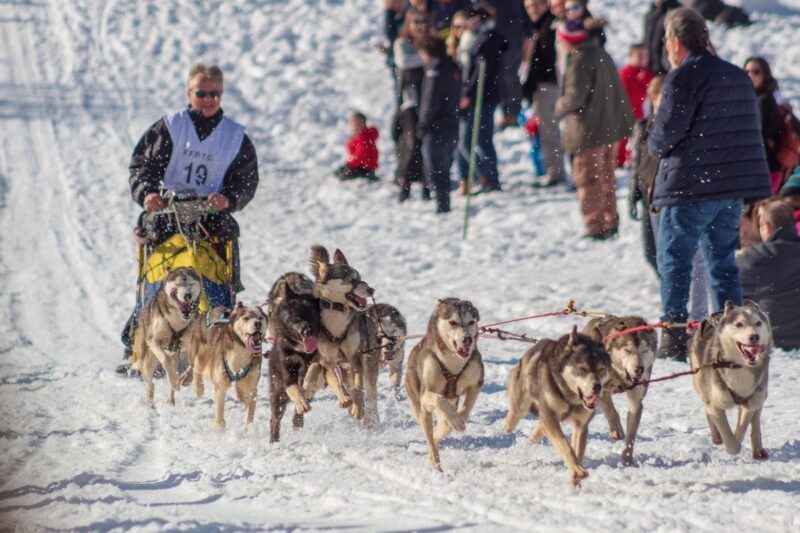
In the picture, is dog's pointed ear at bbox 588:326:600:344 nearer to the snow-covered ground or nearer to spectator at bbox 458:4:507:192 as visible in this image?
the snow-covered ground

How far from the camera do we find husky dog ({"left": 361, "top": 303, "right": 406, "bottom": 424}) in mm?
5301

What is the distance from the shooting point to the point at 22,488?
4.25m

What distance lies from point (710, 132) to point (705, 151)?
0.10m

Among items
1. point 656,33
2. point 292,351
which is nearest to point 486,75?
point 656,33

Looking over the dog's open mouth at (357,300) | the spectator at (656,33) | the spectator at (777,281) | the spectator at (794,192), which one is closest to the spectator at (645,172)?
the spectator at (777,281)

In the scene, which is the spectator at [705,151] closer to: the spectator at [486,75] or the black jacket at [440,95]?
the black jacket at [440,95]

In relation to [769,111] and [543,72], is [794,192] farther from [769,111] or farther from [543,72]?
[543,72]

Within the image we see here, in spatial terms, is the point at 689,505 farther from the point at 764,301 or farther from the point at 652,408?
the point at 764,301

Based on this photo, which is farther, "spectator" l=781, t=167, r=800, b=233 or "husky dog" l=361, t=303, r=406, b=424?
"spectator" l=781, t=167, r=800, b=233

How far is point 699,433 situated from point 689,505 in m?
1.20

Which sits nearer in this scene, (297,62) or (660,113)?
(660,113)

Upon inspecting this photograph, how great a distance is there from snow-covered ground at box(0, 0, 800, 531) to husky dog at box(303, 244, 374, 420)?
179mm

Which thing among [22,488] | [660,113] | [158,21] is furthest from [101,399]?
[158,21]

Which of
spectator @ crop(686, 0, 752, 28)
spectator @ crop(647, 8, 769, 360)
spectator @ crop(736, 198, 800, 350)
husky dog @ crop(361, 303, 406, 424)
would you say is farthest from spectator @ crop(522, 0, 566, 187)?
husky dog @ crop(361, 303, 406, 424)
